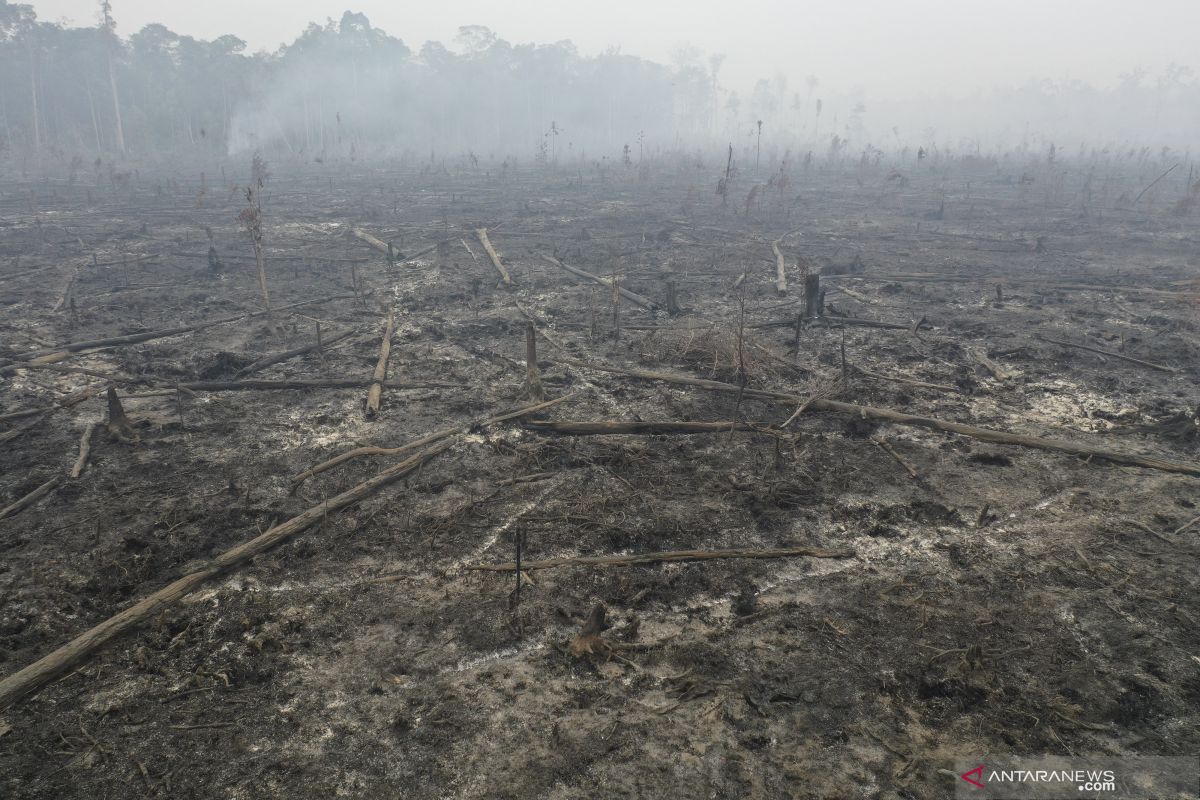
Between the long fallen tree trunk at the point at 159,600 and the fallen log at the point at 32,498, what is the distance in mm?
2164

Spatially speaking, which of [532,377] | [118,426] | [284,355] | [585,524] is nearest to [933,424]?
[585,524]

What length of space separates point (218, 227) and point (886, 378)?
2019cm

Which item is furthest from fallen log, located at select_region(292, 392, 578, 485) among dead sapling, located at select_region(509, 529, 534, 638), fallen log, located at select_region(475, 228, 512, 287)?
fallen log, located at select_region(475, 228, 512, 287)

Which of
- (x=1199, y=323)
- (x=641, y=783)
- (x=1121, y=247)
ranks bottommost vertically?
(x=641, y=783)

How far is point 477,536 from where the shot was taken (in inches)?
215

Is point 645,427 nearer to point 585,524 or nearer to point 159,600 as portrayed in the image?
point 585,524

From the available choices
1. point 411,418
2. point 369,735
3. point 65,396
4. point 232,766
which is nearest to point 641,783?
point 369,735

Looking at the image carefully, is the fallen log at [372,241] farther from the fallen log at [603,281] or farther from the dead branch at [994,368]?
the dead branch at [994,368]

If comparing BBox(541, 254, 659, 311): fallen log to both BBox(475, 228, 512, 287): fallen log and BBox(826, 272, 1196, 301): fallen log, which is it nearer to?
BBox(475, 228, 512, 287): fallen log

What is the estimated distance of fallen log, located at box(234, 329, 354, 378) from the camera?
8.95 metres

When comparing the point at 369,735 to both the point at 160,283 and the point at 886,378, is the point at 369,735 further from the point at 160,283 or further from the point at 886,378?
the point at 160,283

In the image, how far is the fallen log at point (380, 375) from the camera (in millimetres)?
7919

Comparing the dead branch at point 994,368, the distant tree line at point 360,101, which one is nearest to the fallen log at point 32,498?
the dead branch at point 994,368

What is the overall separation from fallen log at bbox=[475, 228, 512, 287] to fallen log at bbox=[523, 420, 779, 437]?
7.30 meters
